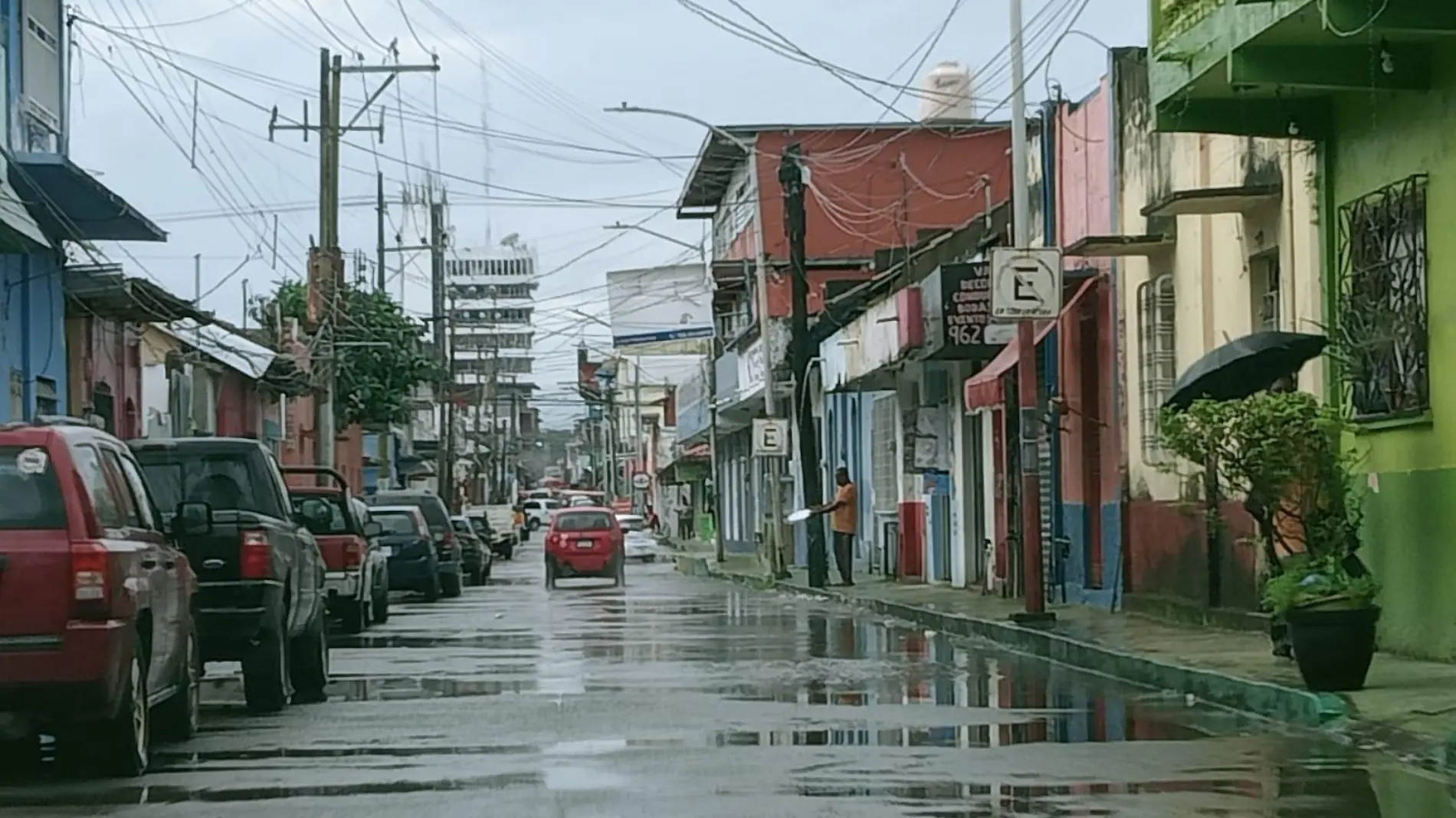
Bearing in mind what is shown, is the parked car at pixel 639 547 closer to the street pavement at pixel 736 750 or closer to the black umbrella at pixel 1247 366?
the street pavement at pixel 736 750

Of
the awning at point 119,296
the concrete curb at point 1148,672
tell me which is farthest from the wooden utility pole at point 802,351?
the awning at point 119,296

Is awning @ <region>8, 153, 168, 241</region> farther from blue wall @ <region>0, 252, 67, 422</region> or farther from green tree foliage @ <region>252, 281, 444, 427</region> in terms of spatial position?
green tree foliage @ <region>252, 281, 444, 427</region>

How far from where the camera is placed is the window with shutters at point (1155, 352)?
22.8 metres

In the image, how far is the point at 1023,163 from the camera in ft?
75.9

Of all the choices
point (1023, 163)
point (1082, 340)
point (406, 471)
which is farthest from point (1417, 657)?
point (406, 471)

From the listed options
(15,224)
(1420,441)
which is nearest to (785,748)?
(1420,441)

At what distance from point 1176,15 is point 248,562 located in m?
8.84

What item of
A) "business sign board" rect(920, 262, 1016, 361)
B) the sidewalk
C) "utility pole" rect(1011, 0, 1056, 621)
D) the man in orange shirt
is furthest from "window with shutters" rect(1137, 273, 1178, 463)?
the man in orange shirt

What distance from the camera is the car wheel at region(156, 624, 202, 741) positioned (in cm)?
1328

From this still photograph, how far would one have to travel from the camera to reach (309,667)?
16.5 m

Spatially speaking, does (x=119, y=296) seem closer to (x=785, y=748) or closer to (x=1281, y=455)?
(x=1281, y=455)

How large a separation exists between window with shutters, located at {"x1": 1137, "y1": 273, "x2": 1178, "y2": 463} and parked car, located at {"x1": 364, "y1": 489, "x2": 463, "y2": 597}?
1681cm

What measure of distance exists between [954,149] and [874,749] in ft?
143

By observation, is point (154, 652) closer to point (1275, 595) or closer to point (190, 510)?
point (190, 510)
